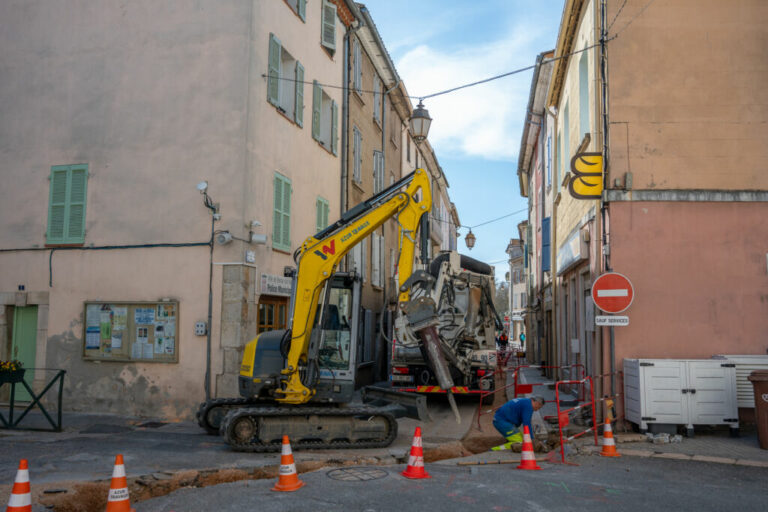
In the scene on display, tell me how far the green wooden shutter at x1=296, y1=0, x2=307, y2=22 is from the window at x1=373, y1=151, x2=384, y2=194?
660 cm

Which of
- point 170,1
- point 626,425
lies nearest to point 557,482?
point 626,425

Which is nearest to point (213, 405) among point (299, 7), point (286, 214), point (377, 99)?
point (286, 214)

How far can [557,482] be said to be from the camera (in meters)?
6.80

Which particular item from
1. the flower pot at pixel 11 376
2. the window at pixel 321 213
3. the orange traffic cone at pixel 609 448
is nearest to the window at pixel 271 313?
the window at pixel 321 213

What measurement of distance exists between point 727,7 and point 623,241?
4137mm

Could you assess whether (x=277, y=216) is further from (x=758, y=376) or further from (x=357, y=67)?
(x=758, y=376)

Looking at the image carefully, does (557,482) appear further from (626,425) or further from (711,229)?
(711,229)

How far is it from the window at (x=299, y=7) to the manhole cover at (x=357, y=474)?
1025cm

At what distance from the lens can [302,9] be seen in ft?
49.1

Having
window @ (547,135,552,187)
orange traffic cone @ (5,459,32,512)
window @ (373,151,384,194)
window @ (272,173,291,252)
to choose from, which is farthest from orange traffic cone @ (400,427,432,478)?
window @ (547,135,552,187)

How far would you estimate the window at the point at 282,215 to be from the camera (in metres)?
13.1

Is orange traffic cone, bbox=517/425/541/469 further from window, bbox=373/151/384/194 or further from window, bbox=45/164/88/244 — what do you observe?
window, bbox=373/151/384/194

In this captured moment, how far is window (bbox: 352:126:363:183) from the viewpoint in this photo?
61.0 feet

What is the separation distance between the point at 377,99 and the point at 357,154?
12.7 ft
